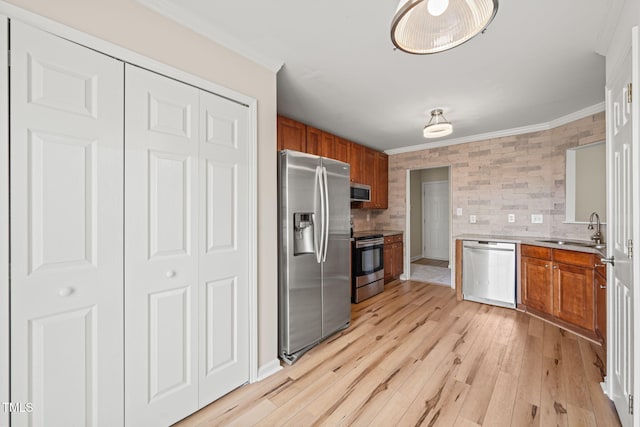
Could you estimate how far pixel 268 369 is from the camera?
2070 mm

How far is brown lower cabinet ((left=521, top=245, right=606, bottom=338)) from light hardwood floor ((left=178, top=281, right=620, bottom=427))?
0.19m

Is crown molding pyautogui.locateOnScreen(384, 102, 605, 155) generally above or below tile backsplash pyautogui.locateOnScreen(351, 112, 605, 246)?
above

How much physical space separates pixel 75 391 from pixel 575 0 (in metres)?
3.33

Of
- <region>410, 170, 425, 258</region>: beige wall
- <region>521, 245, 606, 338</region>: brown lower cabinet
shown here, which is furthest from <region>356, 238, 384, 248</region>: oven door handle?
<region>410, 170, 425, 258</region>: beige wall

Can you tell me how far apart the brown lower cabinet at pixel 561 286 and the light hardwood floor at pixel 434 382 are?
19cm

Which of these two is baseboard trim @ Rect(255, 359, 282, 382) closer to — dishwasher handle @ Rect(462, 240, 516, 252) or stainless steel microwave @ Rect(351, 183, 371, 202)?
stainless steel microwave @ Rect(351, 183, 371, 202)

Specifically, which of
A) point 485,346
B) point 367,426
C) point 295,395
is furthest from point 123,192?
point 485,346

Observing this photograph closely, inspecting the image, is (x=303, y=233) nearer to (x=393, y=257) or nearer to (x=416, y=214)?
(x=393, y=257)

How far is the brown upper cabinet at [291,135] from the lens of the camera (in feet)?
10.2

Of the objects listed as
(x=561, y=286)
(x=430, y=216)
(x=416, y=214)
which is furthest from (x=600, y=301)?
(x=430, y=216)

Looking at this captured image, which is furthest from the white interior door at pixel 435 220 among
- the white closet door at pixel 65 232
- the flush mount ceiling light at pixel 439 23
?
the white closet door at pixel 65 232

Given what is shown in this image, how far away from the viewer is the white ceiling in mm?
1620

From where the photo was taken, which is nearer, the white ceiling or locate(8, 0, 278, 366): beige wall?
locate(8, 0, 278, 366): beige wall

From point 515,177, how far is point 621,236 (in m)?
2.78
